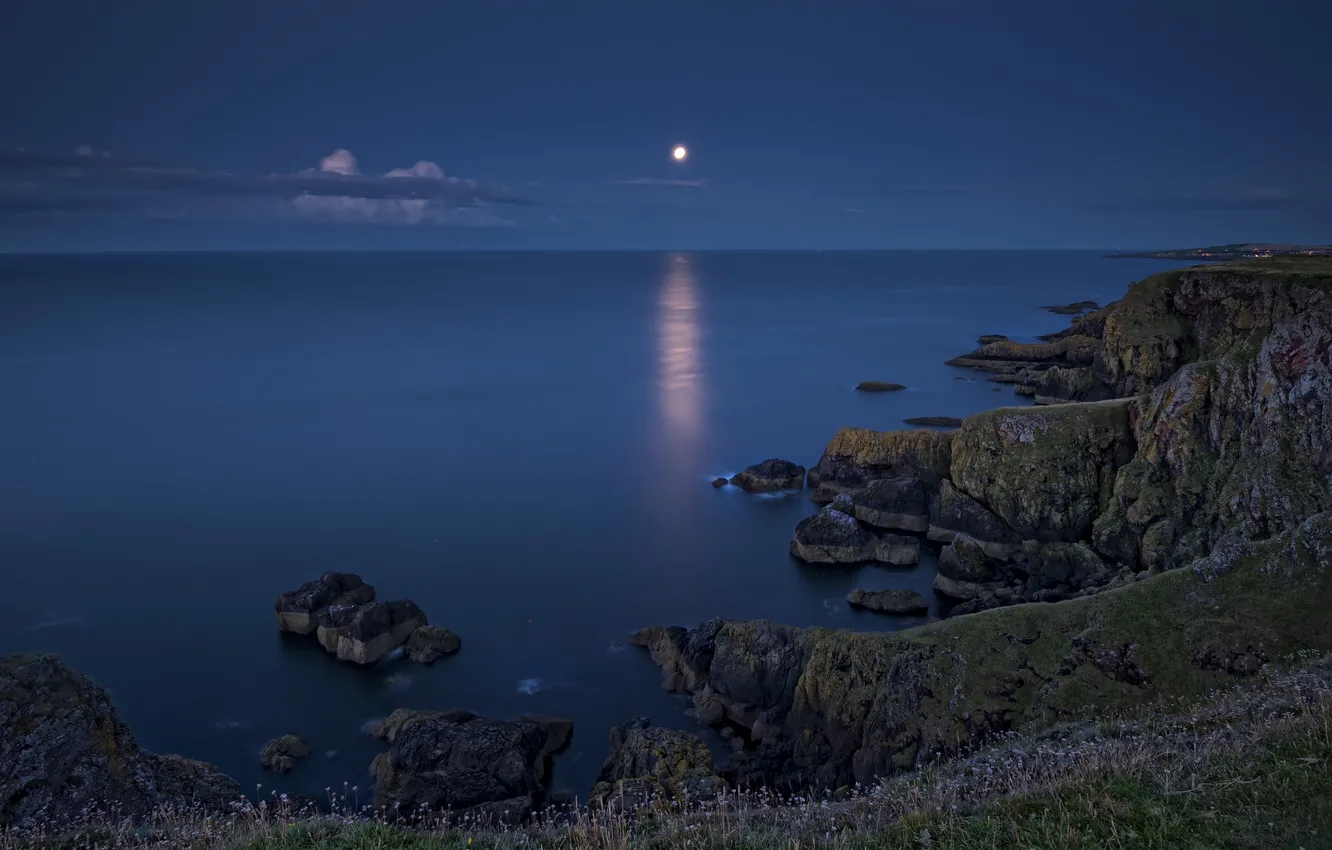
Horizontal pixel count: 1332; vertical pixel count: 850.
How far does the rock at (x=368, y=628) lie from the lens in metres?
40.2

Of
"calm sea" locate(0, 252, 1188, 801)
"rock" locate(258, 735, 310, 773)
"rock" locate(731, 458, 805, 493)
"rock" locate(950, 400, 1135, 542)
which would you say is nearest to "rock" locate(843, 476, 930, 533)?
"rock" locate(950, 400, 1135, 542)

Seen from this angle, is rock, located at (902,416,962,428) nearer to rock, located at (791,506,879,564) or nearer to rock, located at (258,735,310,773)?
rock, located at (791,506,879,564)

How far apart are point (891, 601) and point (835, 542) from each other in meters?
7.10

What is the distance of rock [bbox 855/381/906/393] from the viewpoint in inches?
4166

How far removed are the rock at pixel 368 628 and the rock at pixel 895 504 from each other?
93.3 feet

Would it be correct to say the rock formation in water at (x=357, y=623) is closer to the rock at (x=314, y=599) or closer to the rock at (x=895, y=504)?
the rock at (x=314, y=599)

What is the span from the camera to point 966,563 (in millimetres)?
46781

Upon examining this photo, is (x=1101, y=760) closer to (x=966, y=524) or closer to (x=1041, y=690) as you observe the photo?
(x=1041, y=690)

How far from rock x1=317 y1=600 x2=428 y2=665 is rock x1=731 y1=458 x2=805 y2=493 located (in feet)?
98.2

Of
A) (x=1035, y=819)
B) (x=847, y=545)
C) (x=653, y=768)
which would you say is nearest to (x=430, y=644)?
(x=653, y=768)

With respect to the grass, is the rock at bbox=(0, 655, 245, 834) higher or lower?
lower

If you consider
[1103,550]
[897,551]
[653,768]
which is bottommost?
[653,768]

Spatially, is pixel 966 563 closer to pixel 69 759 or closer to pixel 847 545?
pixel 847 545

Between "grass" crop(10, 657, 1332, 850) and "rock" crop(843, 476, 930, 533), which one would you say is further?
"rock" crop(843, 476, 930, 533)
